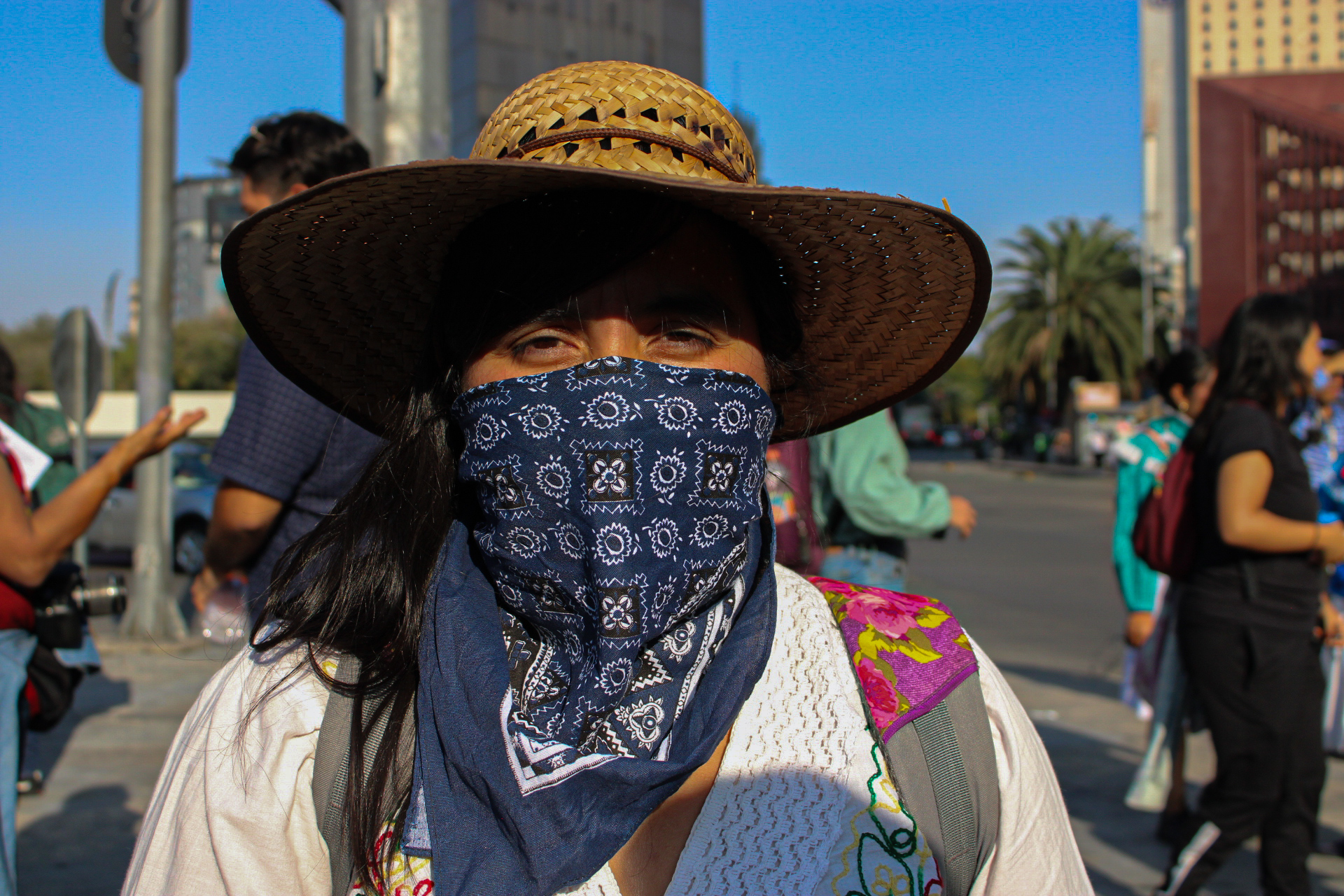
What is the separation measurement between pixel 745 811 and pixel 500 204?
80 cm

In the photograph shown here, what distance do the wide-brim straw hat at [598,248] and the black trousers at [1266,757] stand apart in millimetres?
2039

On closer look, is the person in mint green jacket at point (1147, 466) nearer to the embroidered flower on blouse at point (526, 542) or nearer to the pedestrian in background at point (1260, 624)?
the pedestrian in background at point (1260, 624)

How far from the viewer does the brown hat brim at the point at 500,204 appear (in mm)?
1334

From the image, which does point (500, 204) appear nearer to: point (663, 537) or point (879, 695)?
point (663, 537)

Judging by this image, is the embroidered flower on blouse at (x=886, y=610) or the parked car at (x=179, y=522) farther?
the parked car at (x=179, y=522)

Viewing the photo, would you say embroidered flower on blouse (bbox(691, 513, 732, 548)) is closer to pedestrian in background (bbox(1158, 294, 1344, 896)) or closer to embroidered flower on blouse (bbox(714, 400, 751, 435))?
embroidered flower on blouse (bbox(714, 400, 751, 435))

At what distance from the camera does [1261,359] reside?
341cm

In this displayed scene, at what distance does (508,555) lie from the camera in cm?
134

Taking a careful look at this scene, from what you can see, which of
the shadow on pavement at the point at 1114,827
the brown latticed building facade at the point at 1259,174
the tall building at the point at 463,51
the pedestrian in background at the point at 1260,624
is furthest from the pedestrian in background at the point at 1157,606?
the brown latticed building facade at the point at 1259,174

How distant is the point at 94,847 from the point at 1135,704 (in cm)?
432

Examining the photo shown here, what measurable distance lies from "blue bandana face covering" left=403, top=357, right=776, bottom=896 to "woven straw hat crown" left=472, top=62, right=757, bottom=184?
0.81 feet

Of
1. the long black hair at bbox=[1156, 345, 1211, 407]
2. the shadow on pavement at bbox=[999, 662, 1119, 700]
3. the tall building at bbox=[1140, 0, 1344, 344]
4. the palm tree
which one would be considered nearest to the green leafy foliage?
the palm tree

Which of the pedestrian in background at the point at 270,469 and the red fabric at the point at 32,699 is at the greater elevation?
the pedestrian in background at the point at 270,469

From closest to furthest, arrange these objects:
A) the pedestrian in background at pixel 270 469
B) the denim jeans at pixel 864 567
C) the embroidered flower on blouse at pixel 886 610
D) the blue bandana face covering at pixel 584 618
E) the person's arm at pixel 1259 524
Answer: the blue bandana face covering at pixel 584 618 < the embroidered flower on blouse at pixel 886 610 < the pedestrian in background at pixel 270 469 < the person's arm at pixel 1259 524 < the denim jeans at pixel 864 567
